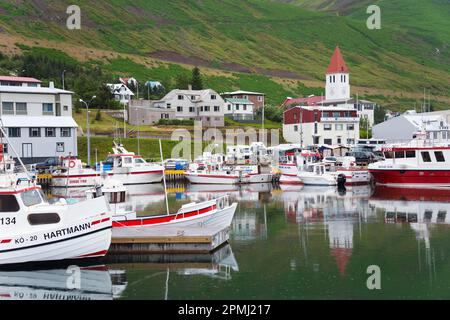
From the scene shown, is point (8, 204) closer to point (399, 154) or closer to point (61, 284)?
point (61, 284)

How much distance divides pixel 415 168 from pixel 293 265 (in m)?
41.4

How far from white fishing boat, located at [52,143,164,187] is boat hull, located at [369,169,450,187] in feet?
77.7

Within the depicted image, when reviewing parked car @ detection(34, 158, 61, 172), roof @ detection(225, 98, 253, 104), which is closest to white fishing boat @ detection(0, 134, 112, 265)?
parked car @ detection(34, 158, 61, 172)

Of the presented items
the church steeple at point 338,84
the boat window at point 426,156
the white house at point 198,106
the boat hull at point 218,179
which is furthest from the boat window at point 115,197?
the church steeple at point 338,84

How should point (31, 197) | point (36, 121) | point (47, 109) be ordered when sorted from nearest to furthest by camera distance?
point (31, 197) → point (36, 121) → point (47, 109)

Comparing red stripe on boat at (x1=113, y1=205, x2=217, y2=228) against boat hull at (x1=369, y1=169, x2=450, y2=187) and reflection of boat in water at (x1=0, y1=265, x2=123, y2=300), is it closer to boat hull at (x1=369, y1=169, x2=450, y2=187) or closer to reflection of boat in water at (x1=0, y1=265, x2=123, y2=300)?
reflection of boat in water at (x1=0, y1=265, x2=123, y2=300)

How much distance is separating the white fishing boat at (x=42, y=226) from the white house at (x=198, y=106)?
89.9 metres

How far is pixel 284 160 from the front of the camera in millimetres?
85375

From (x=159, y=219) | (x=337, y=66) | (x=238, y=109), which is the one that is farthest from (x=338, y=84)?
(x=159, y=219)

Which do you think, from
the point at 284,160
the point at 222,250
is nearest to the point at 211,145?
the point at 284,160

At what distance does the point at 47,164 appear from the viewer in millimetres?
78938

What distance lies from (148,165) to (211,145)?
2230 centimetres
